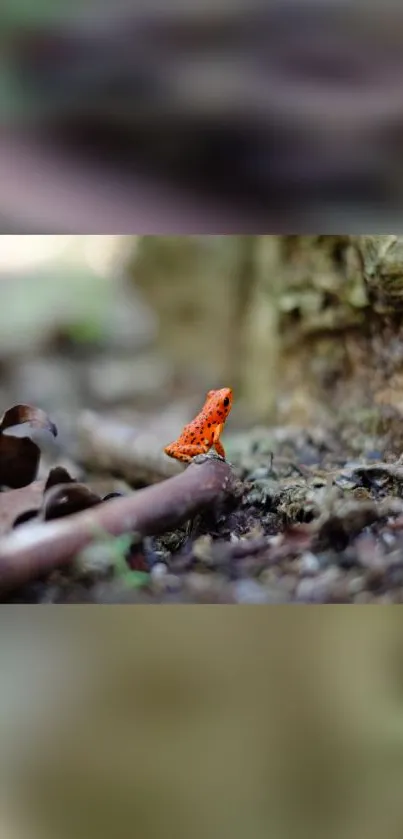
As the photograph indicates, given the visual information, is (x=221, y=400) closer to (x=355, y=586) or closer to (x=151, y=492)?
(x=151, y=492)

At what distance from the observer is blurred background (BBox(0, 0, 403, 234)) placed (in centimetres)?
105

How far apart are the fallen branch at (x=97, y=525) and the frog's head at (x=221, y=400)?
162 millimetres

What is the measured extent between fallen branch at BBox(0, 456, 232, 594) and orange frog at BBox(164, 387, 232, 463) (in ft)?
0.26

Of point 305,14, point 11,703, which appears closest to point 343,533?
point 11,703

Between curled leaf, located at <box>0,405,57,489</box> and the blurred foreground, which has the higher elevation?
curled leaf, located at <box>0,405,57,489</box>

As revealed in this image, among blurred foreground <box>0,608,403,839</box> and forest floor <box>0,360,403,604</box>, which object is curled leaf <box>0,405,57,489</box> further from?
blurred foreground <box>0,608,403,839</box>

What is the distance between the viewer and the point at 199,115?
1075mm

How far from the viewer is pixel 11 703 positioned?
1.02 m

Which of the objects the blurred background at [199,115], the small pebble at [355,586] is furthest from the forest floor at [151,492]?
the blurred background at [199,115]

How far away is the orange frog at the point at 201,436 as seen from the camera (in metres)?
1.18

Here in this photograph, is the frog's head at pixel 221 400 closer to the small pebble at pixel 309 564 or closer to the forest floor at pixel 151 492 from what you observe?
the forest floor at pixel 151 492

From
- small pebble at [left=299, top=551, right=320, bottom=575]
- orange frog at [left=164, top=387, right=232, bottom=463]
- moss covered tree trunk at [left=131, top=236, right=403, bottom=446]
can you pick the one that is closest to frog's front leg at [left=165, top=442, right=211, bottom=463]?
orange frog at [left=164, top=387, right=232, bottom=463]

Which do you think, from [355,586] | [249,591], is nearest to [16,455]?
[249,591]

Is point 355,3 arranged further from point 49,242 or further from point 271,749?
point 271,749
